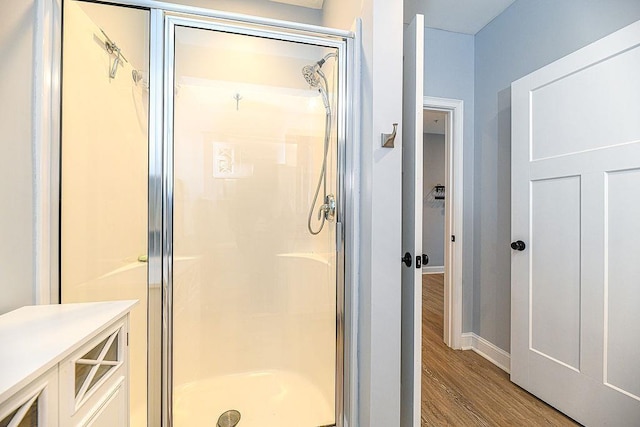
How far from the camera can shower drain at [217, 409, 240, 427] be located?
148cm

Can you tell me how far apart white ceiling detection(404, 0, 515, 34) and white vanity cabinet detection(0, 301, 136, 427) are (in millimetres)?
2568

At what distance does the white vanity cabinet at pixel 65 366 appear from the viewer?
2.00 ft

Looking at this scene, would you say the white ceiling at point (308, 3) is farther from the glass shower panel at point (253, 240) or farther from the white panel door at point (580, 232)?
the white panel door at point (580, 232)

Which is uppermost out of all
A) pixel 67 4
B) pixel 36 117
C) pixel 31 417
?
pixel 67 4

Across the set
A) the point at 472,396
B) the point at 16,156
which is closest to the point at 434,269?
the point at 472,396

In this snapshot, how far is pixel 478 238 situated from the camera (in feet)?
7.79

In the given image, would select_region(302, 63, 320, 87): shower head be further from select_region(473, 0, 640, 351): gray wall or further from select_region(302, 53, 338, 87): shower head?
select_region(473, 0, 640, 351): gray wall

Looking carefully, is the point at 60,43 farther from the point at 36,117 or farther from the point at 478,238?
the point at 478,238

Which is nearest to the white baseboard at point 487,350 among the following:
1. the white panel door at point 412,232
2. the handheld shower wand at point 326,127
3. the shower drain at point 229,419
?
the white panel door at point 412,232

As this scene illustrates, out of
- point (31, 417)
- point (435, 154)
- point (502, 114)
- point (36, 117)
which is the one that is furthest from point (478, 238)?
point (435, 154)

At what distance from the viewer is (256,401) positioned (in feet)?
5.31

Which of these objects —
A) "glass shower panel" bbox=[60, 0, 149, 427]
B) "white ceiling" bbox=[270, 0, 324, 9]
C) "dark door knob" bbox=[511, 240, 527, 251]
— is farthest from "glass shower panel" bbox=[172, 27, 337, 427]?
"dark door knob" bbox=[511, 240, 527, 251]

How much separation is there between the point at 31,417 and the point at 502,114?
285 centimetres

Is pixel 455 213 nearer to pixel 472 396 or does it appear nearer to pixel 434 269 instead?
pixel 472 396
